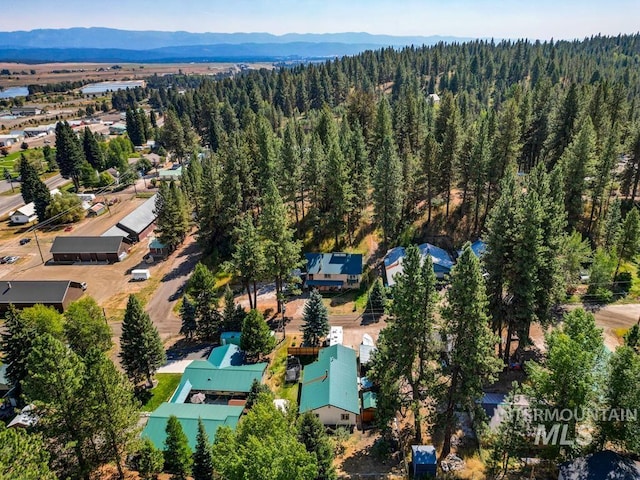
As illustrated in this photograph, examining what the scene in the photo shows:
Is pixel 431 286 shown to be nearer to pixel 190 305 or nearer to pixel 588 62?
pixel 190 305

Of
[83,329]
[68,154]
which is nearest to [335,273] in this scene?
[83,329]

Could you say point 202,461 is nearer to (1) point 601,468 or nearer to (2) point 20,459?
(2) point 20,459

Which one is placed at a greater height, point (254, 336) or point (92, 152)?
point (92, 152)

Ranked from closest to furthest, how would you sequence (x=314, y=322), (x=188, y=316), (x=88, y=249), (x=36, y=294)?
(x=314, y=322)
(x=188, y=316)
(x=36, y=294)
(x=88, y=249)

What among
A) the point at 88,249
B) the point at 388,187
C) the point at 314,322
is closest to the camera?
the point at 314,322

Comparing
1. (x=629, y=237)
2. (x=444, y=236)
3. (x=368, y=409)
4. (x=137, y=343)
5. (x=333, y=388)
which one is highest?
(x=629, y=237)

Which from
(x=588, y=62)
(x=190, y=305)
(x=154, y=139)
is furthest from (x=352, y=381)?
(x=588, y=62)

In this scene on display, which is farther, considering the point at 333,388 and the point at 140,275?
the point at 140,275

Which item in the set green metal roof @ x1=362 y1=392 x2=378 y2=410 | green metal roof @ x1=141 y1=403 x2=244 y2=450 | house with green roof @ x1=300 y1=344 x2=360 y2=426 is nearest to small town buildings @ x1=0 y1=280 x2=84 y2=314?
green metal roof @ x1=141 y1=403 x2=244 y2=450
